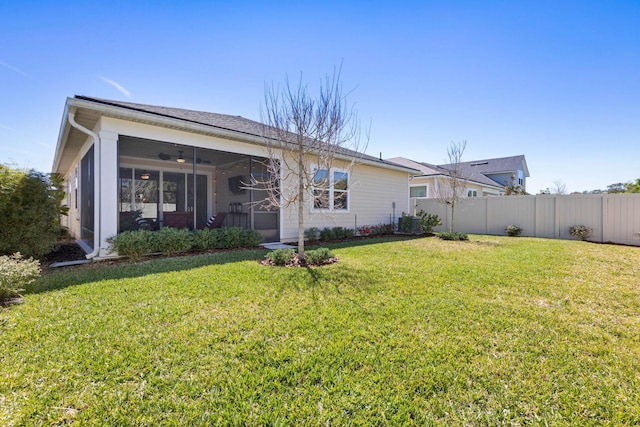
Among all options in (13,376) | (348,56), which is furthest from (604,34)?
(13,376)

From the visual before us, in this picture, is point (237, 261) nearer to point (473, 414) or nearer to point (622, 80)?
point (473, 414)

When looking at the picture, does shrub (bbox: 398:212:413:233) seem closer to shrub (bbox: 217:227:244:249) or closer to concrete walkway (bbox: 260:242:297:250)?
concrete walkway (bbox: 260:242:297:250)

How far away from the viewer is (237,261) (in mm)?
6027

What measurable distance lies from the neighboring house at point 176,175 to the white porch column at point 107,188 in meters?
0.02

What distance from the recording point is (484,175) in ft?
89.8

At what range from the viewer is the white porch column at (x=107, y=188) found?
6090mm

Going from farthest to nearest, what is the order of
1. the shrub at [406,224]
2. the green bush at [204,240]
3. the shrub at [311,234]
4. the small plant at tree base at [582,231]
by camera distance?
the shrub at [406,224] → the small plant at tree base at [582,231] → the shrub at [311,234] → the green bush at [204,240]

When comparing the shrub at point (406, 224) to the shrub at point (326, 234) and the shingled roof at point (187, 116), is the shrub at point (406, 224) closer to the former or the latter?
the shingled roof at point (187, 116)

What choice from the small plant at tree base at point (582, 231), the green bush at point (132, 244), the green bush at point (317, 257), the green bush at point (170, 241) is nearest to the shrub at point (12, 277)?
the green bush at point (132, 244)

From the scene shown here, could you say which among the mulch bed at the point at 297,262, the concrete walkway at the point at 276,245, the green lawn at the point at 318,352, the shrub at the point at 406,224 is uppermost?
the shrub at the point at 406,224

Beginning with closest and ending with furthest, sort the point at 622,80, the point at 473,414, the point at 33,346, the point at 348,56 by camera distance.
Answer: the point at 473,414
the point at 33,346
the point at 348,56
the point at 622,80

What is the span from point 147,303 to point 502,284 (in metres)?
5.26

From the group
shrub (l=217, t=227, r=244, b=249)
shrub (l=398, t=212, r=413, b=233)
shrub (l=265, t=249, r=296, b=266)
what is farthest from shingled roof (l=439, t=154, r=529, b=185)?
shrub (l=265, t=249, r=296, b=266)

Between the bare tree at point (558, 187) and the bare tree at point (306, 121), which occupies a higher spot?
the bare tree at point (558, 187)
